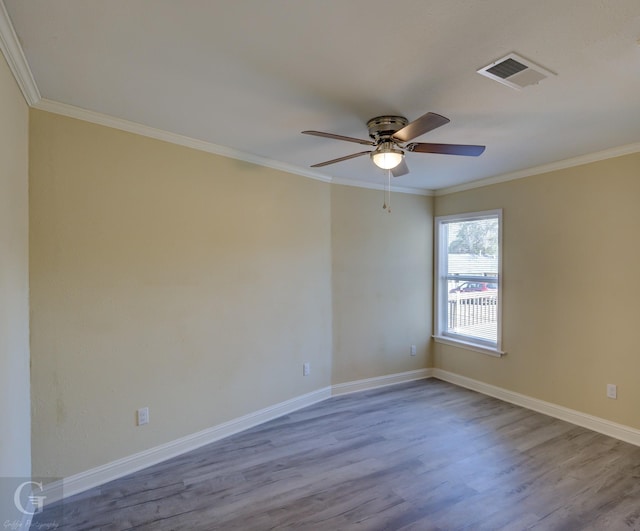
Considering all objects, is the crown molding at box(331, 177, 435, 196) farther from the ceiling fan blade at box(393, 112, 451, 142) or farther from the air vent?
the air vent

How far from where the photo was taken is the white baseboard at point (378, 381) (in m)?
3.99

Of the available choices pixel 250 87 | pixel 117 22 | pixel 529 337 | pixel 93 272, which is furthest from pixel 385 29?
pixel 529 337

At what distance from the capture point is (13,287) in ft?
5.79

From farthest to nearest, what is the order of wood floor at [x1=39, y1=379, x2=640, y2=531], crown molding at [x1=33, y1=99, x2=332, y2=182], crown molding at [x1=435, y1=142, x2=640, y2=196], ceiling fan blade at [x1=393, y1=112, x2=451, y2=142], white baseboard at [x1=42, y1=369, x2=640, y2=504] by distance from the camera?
crown molding at [x1=435, y1=142, x2=640, y2=196] < white baseboard at [x1=42, y1=369, x2=640, y2=504] < crown molding at [x1=33, y1=99, x2=332, y2=182] < wood floor at [x1=39, y1=379, x2=640, y2=531] < ceiling fan blade at [x1=393, y1=112, x2=451, y2=142]

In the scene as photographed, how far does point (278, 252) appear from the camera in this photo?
3.41 m

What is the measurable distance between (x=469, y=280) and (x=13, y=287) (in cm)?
430

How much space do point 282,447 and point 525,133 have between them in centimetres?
313

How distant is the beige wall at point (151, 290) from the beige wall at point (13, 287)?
115mm

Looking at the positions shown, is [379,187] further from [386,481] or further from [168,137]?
[386,481]

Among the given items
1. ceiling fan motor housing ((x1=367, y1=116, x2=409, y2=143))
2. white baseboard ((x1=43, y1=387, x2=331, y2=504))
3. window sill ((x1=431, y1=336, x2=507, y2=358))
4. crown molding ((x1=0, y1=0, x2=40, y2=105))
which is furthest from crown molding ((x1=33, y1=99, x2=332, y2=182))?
window sill ((x1=431, y1=336, x2=507, y2=358))

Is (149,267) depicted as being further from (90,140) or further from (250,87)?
(250,87)

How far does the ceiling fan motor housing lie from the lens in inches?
87.5

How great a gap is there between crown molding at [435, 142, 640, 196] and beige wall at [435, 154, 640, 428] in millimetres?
48

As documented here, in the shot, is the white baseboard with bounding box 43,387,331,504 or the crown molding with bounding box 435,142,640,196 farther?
the crown molding with bounding box 435,142,640,196
